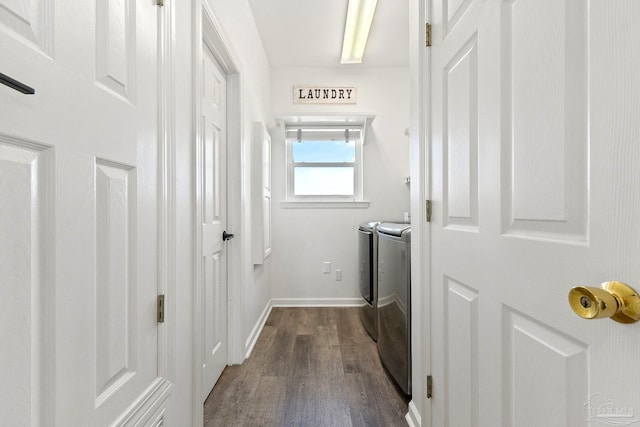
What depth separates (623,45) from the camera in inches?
18.6

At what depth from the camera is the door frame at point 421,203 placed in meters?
1.34

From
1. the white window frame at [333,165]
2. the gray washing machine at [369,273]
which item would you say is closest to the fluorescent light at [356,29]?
the white window frame at [333,165]

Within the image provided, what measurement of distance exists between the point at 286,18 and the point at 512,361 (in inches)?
110

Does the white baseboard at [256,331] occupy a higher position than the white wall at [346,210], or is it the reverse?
the white wall at [346,210]

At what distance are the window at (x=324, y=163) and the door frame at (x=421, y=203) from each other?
205cm

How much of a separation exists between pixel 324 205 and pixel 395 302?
68.4 inches

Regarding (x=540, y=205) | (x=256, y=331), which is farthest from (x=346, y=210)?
(x=540, y=205)

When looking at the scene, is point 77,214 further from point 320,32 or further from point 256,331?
point 320,32

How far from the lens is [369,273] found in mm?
2887

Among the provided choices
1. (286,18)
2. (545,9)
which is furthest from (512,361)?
(286,18)

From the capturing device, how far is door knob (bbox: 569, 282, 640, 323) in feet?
1.43

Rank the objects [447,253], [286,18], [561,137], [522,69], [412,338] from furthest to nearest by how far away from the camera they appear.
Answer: [286,18]
[412,338]
[447,253]
[522,69]
[561,137]

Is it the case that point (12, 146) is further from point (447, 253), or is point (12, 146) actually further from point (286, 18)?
point (286, 18)

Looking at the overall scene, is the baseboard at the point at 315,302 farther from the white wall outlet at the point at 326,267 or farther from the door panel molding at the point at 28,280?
the door panel molding at the point at 28,280
